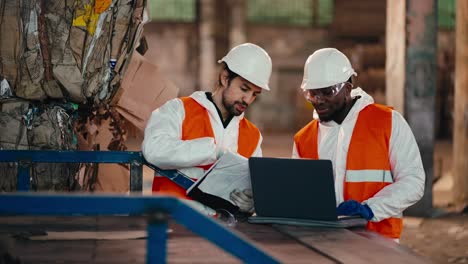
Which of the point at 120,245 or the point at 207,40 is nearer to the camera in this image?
the point at 120,245

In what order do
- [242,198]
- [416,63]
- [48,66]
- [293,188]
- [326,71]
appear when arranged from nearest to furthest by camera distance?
[293,188], [242,198], [326,71], [48,66], [416,63]

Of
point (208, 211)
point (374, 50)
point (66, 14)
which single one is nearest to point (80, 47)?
point (66, 14)

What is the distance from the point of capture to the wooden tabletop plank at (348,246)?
3.49m

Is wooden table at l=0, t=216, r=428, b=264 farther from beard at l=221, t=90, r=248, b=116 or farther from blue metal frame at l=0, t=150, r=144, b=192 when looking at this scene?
beard at l=221, t=90, r=248, b=116

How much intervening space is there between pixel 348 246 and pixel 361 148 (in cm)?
104

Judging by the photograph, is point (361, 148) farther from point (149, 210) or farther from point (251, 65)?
point (149, 210)

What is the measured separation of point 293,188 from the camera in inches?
157

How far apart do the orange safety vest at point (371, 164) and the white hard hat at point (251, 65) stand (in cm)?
61

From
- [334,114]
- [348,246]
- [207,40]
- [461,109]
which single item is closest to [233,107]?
[334,114]

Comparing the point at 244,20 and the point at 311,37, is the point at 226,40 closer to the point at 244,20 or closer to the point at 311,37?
the point at 244,20

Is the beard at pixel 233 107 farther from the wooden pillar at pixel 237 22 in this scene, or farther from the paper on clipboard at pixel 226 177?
the wooden pillar at pixel 237 22

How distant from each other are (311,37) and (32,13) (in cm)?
2380

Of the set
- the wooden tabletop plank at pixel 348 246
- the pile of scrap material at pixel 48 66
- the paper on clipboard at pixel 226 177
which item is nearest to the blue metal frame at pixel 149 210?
the wooden tabletop plank at pixel 348 246

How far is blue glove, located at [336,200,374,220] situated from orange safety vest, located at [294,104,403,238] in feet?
0.59
